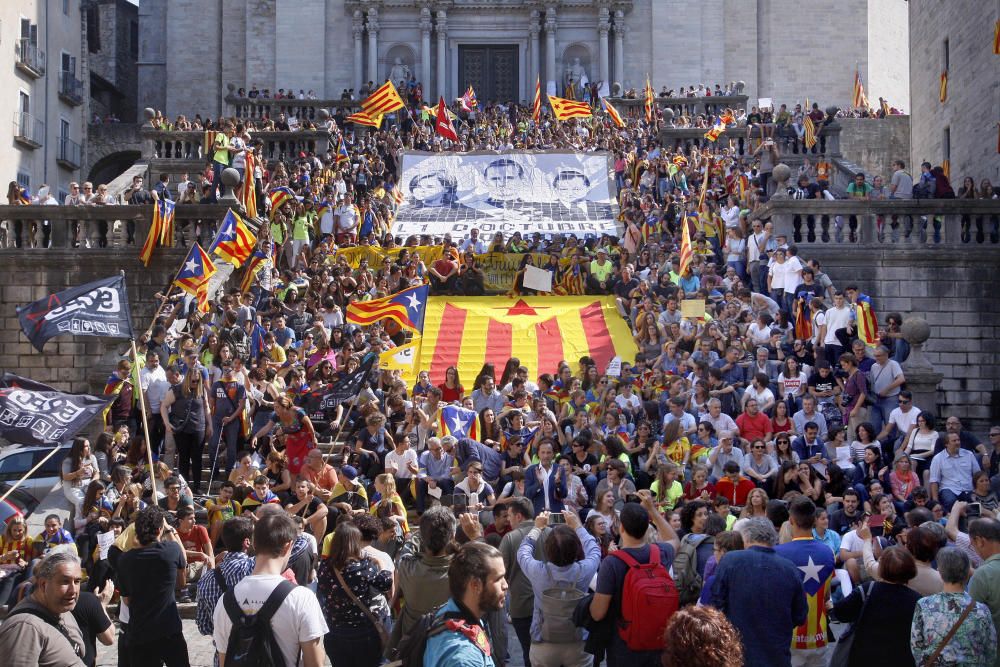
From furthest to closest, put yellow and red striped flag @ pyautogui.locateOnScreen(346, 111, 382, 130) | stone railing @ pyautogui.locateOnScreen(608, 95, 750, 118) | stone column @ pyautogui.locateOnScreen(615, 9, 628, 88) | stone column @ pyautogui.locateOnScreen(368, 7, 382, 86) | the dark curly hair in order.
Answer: stone column @ pyautogui.locateOnScreen(368, 7, 382, 86) < stone column @ pyautogui.locateOnScreen(615, 9, 628, 88) < stone railing @ pyautogui.locateOnScreen(608, 95, 750, 118) < yellow and red striped flag @ pyautogui.locateOnScreen(346, 111, 382, 130) < the dark curly hair

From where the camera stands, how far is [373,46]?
48.1 metres

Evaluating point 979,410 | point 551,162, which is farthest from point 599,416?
point 551,162

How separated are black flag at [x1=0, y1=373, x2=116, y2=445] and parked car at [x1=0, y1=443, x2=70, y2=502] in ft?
16.3

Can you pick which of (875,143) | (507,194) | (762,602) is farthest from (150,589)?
(875,143)

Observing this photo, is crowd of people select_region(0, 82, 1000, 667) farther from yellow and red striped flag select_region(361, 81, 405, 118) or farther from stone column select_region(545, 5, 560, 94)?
stone column select_region(545, 5, 560, 94)

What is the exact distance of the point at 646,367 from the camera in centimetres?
1975

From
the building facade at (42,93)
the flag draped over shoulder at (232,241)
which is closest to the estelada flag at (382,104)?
the building facade at (42,93)

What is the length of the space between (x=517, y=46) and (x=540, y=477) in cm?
3794

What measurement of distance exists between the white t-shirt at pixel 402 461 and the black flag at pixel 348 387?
6.76ft

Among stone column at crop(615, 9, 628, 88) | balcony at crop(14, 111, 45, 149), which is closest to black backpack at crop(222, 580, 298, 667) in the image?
balcony at crop(14, 111, 45, 149)

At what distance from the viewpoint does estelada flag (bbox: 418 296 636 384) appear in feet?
74.4

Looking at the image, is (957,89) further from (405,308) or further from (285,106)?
(285,106)

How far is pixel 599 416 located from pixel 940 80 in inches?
814

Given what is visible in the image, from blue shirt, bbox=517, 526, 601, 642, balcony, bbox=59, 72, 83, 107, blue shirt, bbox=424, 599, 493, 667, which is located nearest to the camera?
blue shirt, bbox=424, 599, 493, 667
